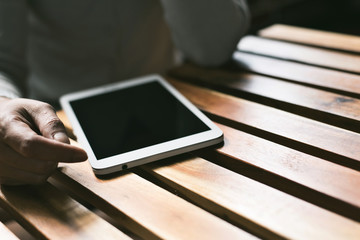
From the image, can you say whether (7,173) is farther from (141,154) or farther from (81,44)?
(81,44)

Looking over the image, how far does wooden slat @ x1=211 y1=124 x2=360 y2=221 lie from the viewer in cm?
49

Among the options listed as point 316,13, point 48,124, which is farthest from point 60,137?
point 316,13

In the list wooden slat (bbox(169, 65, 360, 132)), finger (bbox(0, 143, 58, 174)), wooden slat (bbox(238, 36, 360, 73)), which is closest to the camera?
finger (bbox(0, 143, 58, 174))

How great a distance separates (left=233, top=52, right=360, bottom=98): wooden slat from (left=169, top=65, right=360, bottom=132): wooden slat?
0.08 ft

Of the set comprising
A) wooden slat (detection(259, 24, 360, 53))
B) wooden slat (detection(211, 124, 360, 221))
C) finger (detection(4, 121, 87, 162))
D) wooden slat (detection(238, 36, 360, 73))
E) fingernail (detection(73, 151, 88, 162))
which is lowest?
wooden slat (detection(211, 124, 360, 221))

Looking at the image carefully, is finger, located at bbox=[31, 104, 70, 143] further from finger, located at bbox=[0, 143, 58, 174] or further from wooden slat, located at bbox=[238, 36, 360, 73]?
wooden slat, located at bbox=[238, 36, 360, 73]

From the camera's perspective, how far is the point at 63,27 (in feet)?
3.61

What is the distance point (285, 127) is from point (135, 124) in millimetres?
259

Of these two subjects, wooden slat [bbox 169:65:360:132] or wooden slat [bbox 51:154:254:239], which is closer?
wooden slat [bbox 51:154:254:239]

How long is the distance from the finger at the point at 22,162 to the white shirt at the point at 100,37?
1.01 feet

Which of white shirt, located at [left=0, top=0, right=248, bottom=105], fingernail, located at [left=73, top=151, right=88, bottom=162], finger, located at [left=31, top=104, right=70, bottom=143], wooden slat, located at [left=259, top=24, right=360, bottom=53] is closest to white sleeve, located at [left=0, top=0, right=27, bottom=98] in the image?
white shirt, located at [left=0, top=0, right=248, bottom=105]

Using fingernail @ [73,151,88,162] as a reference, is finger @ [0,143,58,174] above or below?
below

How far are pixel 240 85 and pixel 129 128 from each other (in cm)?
29

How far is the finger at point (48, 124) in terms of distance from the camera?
1.84 ft
